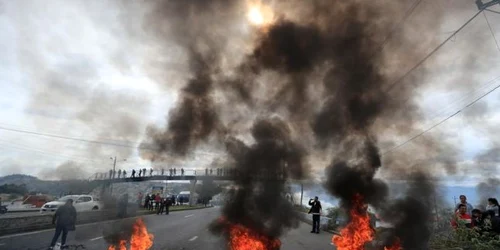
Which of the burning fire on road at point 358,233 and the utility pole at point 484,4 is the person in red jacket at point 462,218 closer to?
the burning fire on road at point 358,233

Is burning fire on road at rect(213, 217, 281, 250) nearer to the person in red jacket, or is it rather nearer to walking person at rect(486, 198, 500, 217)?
the person in red jacket

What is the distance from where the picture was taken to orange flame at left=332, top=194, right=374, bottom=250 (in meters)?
9.53

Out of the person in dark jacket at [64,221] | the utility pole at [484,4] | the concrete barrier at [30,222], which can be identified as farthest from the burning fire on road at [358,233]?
the concrete barrier at [30,222]

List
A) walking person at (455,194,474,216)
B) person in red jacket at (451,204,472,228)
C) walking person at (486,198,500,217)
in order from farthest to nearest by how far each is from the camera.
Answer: walking person at (455,194,474,216) < person in red jacket at (451,204,472,228) < walking person at (486,198,500,217)

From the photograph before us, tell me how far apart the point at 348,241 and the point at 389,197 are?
2.23 meters

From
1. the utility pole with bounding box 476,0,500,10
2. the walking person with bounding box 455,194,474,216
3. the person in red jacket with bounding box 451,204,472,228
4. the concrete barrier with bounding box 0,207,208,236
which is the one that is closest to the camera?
the utility pole with bounding box 476,0,500,10

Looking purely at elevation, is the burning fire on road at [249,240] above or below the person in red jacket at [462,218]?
below

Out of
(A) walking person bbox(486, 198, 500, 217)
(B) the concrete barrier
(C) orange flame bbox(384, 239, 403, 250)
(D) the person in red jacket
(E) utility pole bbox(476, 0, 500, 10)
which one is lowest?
(B) the concrete barrier

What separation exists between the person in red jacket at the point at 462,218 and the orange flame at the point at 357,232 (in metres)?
2.52

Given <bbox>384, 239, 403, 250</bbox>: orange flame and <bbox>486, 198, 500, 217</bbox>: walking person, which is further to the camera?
<bbox>486, 198, 500, 217</bbox>: walking person

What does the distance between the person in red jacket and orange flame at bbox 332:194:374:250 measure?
2.52 meters

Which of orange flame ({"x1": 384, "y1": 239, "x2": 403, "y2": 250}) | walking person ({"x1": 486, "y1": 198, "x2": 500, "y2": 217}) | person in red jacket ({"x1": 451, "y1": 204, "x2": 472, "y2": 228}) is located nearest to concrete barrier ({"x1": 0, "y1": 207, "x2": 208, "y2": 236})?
orange flame ({"x1": 384, "y1": 239, "x2": 403, "y2": 250})

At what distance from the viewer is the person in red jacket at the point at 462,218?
959 cm

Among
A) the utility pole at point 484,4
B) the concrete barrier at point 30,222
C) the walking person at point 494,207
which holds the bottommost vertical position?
the concrete barrier at point 30,222
